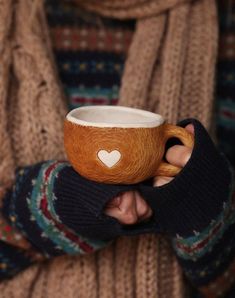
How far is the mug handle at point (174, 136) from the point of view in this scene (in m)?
0.67

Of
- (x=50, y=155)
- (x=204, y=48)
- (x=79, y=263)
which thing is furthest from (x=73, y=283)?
(x=204, y=48)

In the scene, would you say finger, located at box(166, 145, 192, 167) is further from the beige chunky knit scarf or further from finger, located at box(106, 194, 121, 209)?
the beige chunky knit scarf

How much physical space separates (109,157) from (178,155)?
0.32ft

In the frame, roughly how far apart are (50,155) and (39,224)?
0.44ft

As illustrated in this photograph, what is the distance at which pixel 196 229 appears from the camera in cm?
73

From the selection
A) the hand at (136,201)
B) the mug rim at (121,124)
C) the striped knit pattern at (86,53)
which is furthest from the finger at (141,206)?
the striped knit pattern at (86,53)

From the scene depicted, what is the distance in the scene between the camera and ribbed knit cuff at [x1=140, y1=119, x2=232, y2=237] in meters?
0.69

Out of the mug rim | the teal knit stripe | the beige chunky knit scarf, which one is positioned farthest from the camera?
the beige chunky knit scarf

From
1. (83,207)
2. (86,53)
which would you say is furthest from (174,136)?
(86,53)

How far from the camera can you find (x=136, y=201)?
28.3 inches

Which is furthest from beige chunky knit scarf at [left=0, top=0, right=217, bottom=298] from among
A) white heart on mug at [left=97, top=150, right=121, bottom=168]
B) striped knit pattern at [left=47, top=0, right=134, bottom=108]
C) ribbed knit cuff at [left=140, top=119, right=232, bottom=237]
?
white heart on mug at [left=97, top=150, right=121, bottom=168]

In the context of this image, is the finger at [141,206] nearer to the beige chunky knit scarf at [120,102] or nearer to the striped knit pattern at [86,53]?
the beige chunky knit scarf at [120,102]

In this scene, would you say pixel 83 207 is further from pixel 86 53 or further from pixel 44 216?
pixel 86 53

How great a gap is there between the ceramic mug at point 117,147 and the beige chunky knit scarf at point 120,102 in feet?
0.70
